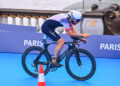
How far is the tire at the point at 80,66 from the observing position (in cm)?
610

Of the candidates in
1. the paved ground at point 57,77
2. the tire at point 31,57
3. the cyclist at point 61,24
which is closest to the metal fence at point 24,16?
the paved ground at point 57,77

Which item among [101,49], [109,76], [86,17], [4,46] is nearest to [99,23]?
[86,17]

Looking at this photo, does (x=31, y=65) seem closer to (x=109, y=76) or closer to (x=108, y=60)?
(x=109, y=76)

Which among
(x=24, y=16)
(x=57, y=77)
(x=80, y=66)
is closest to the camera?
(x=80, y=66)

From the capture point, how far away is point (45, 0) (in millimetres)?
14836

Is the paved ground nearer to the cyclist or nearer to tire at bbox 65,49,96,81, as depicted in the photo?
tire at bbox 65,49,96,81

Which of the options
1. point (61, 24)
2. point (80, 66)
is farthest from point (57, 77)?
point (61, 24)

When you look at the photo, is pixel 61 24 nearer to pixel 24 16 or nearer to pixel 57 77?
pixel 57 77

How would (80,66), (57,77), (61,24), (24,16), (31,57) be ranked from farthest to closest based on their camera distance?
(24,16), (57,77), (31,57), (80,66), (61,24)

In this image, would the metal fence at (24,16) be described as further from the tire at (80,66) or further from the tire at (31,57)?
the tire at (80,66)

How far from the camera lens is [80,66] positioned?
247 inches

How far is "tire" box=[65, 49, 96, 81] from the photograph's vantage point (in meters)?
6.10

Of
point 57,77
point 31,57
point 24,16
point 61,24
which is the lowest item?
point 57,77

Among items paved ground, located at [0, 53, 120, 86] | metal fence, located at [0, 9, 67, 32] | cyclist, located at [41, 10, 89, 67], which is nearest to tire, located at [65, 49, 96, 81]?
paved ground, located at [0, 53, 120, 86]
